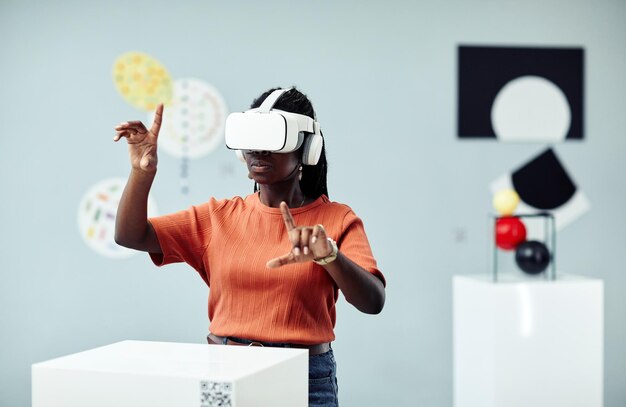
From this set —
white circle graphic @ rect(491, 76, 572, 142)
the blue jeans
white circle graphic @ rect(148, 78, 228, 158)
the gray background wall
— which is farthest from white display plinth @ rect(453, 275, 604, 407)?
the blue jeans

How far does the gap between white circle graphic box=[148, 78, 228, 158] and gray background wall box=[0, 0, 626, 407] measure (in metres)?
0.06

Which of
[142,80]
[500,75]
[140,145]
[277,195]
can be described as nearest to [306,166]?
[277,195]

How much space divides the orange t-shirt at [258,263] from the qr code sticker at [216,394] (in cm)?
44

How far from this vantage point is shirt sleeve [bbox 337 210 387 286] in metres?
1.44

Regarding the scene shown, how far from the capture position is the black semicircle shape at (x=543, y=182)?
3863 mm

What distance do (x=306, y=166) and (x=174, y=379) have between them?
2.40 ft

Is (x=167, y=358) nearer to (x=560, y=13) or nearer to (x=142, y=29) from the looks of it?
(x=142, y=29)

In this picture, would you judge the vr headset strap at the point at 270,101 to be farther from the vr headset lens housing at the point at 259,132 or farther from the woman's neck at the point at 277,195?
the woman's neck at the point at 277,195

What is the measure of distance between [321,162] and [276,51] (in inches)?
83.9

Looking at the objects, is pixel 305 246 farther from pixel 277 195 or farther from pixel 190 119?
pixel 190 119

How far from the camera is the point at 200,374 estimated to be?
0.99 m

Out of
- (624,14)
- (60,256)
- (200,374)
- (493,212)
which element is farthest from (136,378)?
(624,14)

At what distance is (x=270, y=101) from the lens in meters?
1.52

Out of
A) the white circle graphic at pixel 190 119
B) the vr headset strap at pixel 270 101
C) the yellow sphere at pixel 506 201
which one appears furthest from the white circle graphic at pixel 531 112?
the vr headset strap at pixel 270 101
